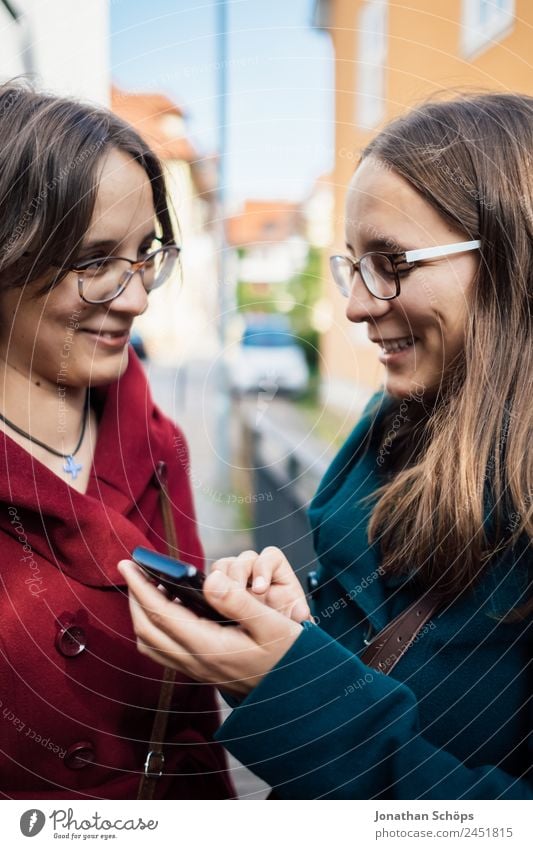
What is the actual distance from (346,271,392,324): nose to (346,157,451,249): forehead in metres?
0.07

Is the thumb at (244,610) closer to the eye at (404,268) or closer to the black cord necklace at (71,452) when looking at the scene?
the black cord necklace at (71,452)

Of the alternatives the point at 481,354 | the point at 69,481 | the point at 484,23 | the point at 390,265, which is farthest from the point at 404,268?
the point at 484,23

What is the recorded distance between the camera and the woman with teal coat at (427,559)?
99 cm

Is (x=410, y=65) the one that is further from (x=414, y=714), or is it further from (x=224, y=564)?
(x=414, y=714)

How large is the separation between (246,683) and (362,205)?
2.23ft

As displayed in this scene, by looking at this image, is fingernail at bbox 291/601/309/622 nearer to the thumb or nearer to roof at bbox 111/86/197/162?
the thumb

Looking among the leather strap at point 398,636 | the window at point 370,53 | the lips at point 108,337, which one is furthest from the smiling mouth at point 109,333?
the window at point 370,53

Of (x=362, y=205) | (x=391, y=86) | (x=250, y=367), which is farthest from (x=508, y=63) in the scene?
(x=250, y=367)

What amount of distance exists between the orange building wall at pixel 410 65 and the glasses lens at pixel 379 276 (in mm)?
234

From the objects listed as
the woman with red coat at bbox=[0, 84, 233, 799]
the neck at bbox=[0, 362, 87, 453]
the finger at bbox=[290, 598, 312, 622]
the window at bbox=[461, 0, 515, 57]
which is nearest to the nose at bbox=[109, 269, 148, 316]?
the woman with red coat at bbox=[0, 84, 233, 799]

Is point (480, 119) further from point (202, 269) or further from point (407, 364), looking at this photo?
point (202, 269)

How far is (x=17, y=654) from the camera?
1.10 m

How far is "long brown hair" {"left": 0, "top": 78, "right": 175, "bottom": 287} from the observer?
113cm

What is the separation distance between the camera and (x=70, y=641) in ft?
3.73
